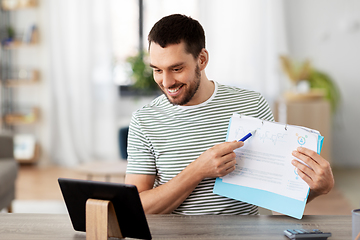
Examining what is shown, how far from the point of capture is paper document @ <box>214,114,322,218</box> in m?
1.18

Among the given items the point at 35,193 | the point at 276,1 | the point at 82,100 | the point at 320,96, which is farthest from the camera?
the point at 82,100

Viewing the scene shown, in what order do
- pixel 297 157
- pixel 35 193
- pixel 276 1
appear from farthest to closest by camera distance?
pixel 276 1 < pixel 35 193 < pixel 297 157

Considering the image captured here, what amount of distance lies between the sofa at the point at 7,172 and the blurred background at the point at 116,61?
4.33 ft

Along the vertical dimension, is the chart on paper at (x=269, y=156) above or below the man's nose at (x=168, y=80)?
below

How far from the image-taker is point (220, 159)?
124 centimetres

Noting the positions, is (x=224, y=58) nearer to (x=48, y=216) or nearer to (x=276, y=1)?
(x=276, y=1)

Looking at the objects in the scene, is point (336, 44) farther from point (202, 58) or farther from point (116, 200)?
point (116, 200)

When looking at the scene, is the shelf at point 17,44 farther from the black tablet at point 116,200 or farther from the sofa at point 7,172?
the black tablet at point 116,200

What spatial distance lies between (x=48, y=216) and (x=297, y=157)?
0.72 metres

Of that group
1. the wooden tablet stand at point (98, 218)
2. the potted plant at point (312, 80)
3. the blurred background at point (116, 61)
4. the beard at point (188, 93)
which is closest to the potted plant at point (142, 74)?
the blurred background at point (116, 61)

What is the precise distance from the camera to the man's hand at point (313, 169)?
1151mm

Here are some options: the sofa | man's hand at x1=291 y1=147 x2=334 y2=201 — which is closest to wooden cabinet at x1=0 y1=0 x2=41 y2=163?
the sofa

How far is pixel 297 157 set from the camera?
1.16m

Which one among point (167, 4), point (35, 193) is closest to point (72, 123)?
point (35, 193)
